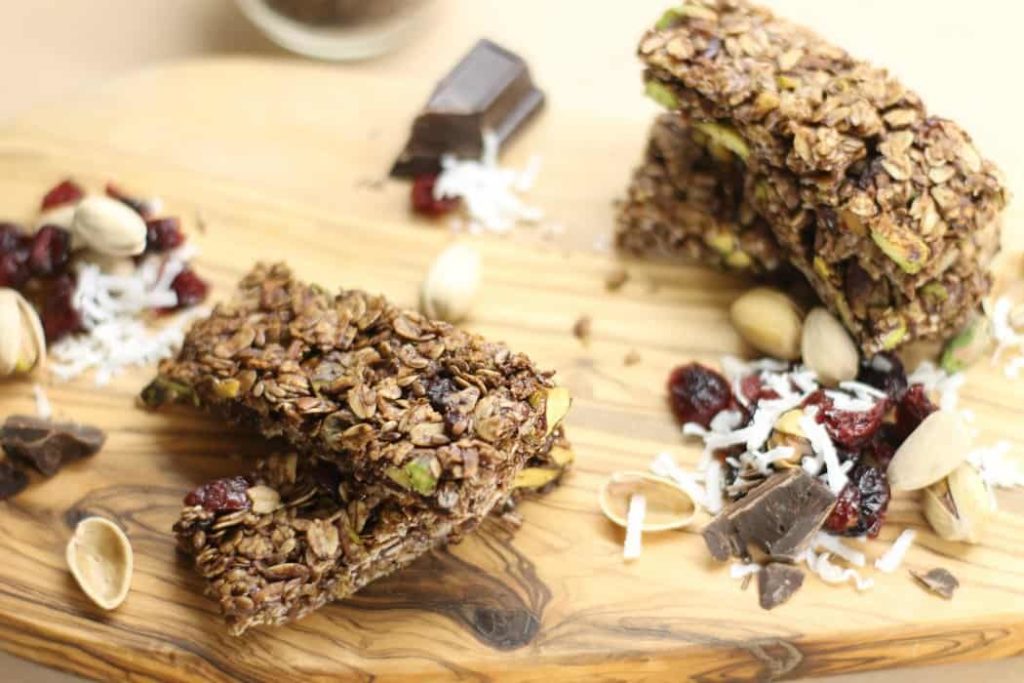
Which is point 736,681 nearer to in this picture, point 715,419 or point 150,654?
point 715,419

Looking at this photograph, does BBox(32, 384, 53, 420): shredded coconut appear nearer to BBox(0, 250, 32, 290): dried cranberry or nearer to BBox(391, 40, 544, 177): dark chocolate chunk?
BBox(0, 250, 32, 290): dried cranberry

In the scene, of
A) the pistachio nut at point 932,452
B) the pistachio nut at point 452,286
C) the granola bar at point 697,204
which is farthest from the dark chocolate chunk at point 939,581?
the pistachio nut at point 452,286

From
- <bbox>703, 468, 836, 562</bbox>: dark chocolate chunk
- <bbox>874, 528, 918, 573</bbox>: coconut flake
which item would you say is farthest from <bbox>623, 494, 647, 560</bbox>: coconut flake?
<bbox>874, 528, 918, 573</bbox>: coconut flake

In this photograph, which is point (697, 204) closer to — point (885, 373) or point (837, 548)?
point (885, 373)

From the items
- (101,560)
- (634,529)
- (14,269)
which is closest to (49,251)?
(14,269)

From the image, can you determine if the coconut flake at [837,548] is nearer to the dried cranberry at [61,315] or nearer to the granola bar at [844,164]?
the granola bar at [844,164]

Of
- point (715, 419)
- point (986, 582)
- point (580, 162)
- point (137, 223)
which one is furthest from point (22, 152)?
point (986, 582)
